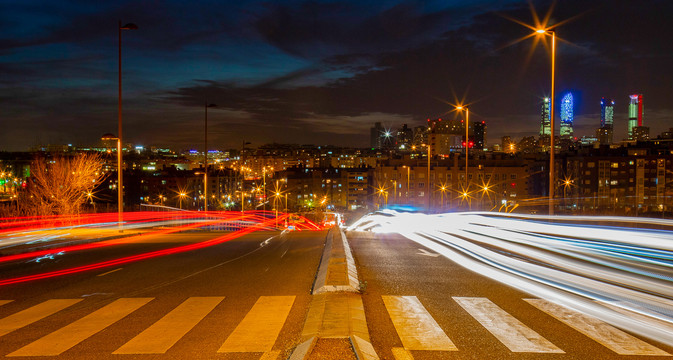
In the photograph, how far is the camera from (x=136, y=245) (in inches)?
826

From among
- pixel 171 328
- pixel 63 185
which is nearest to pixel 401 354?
pixel 171 328

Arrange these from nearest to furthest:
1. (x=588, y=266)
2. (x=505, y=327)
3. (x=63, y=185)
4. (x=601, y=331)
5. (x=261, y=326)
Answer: (x=601, y=331) → (x=505, y=327) → (x=261, y=326) → (x=588, y=266) → (x=63, y=185)

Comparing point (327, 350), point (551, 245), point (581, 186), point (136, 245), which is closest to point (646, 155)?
point (581, 186)

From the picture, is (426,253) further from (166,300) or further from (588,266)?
(166,300)

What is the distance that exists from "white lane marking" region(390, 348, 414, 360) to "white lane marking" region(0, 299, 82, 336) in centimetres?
605

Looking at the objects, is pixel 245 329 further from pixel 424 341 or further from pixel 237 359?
pixel 424 341

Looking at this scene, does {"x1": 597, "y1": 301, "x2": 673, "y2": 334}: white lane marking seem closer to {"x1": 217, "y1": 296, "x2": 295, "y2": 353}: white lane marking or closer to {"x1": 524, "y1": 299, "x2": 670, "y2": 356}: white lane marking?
{"x1": 524, "y1": 299, "x2": 670, "y2": 356}: white lane marking

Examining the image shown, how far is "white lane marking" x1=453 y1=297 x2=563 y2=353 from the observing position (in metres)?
6.60

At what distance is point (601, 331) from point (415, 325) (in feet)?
9.01

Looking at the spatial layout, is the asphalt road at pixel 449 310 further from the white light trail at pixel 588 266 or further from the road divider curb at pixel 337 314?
the white light trail at pixel 588 266

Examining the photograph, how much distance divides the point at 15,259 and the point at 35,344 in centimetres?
1203

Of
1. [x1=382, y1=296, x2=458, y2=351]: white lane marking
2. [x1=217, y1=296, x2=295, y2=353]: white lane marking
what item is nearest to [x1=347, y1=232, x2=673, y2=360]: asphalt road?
[x1=382, y1=296, x2=458, y2=351]: white lane marking

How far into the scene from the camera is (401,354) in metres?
6.29

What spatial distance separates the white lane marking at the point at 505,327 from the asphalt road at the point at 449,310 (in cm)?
8
